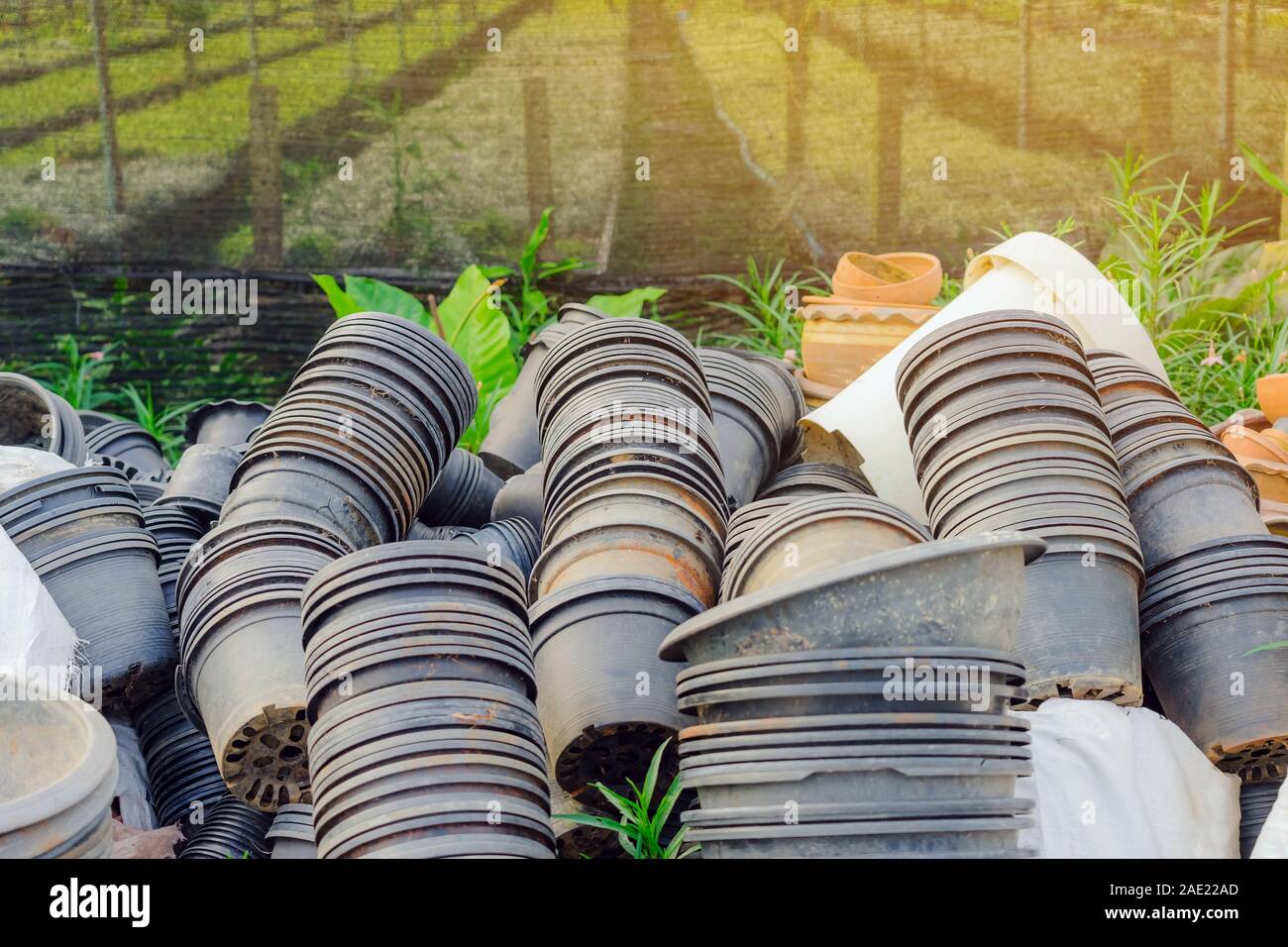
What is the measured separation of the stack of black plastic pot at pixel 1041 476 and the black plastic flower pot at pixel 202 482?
2367 mm

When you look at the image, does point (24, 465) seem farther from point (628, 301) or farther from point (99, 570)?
point (628, 301)

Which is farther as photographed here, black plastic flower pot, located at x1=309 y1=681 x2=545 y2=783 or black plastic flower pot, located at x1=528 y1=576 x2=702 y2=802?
black plastic flower pot, located at x1=528 y1=576 x2=702 y2=802

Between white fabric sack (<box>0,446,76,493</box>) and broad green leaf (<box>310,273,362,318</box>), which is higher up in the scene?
broad green leaf (<box>310,273,362,318</box>)

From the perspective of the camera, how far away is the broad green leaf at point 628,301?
7.02 m

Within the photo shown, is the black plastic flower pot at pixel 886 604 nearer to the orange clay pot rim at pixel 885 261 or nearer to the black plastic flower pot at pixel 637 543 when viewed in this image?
the black plastic flower pot at pixel 637 543

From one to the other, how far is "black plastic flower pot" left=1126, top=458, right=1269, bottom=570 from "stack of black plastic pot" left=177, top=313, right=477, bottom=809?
2024 millimetres

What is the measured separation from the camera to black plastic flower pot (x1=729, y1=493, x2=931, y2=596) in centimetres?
290

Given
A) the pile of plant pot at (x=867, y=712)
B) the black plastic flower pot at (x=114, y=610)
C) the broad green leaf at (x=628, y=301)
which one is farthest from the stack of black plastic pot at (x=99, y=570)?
the broad green leaf at (x=628, y=301)

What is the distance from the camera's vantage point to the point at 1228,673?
10.7ft

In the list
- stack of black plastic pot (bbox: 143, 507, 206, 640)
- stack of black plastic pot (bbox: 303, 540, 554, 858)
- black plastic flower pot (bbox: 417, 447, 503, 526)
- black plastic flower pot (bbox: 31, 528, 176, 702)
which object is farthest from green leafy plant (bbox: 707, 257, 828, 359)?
stack of black plastic pot (bbox: 303, 540, 554, 858)

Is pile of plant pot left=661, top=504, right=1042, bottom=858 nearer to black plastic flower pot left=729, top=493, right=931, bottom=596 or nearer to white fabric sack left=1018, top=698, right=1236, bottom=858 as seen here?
black plastic flower pot left=729, top=493, right=931, bottom=596
